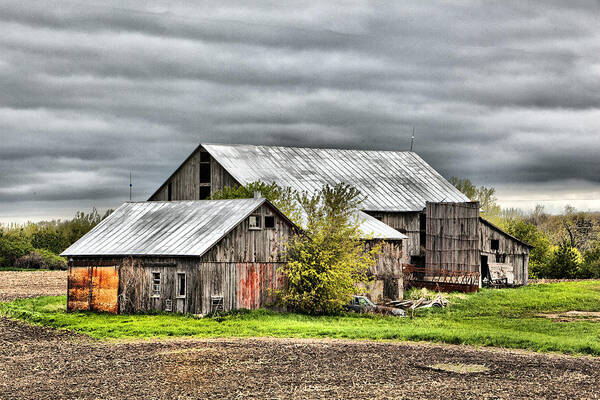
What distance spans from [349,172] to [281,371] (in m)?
39.4

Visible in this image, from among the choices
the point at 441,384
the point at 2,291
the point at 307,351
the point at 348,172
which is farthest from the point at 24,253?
the point at 441,384

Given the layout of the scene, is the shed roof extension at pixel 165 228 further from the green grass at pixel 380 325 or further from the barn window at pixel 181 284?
the green grass at pixel 380 325

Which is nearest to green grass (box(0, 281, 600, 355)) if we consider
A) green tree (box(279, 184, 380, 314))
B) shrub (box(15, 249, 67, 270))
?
green tree (box(279, 184, 380, 314))

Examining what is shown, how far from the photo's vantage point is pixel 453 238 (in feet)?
177

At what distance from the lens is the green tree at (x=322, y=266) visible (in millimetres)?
36875

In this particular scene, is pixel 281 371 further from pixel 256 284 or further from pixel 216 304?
pixel 256 284

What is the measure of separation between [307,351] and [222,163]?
30.1 m

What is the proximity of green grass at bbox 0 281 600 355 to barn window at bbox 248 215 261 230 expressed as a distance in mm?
3840

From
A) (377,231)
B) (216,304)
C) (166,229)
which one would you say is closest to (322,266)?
(216,304)

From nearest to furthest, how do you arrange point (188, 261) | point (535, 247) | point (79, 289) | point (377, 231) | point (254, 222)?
point (188, 261) → point (254, 222) → point (79, 289) → point (377, 231) → point (535, 247)

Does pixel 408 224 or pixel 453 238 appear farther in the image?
pixel 408 224

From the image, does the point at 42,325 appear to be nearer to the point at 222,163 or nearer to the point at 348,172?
the point at 222,163

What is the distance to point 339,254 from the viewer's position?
124 ft

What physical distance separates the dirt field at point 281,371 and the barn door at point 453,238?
27.6 meters
